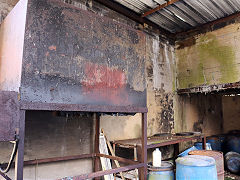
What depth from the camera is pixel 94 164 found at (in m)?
4.17

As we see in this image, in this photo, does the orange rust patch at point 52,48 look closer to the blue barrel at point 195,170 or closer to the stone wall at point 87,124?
the stone wall at point 87,124

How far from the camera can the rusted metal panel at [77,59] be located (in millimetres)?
2158

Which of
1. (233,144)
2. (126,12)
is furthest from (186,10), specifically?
(233,144)

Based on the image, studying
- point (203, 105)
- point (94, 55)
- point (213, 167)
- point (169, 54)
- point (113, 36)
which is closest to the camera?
point (94, 55)

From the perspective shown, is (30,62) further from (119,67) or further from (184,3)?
(184,3)

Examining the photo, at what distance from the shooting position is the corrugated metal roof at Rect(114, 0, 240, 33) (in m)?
4.89

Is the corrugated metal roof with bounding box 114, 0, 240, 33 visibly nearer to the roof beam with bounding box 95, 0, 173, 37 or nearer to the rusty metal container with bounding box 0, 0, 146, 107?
the roof beam with bounding box 95, 0, 173, 37

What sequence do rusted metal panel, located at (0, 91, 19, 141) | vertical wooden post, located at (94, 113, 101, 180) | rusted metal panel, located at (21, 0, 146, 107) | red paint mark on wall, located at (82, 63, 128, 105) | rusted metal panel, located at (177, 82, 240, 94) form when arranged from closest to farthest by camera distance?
rusted metal panel, located at (0, 91, 19, 141) < rusted metal panel, located at (21, 0, 146, 107) < red paint mark on wall, located at (82, 63, 128, 105) < vertical wooden post, located at (94, 113, 101, 180) < rusted metal panel, located at (177, 82, 240, 94)

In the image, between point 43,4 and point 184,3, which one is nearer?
point 43,4

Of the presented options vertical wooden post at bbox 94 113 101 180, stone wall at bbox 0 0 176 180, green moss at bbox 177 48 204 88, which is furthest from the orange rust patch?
green moss at bbox 177 48 204 88

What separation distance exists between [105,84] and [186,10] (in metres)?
3.76

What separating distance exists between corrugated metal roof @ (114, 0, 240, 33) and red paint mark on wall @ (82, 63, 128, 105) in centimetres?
283

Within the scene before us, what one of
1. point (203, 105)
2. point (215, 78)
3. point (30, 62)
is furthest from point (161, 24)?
point (30, 62)

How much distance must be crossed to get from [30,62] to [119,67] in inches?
47.3
